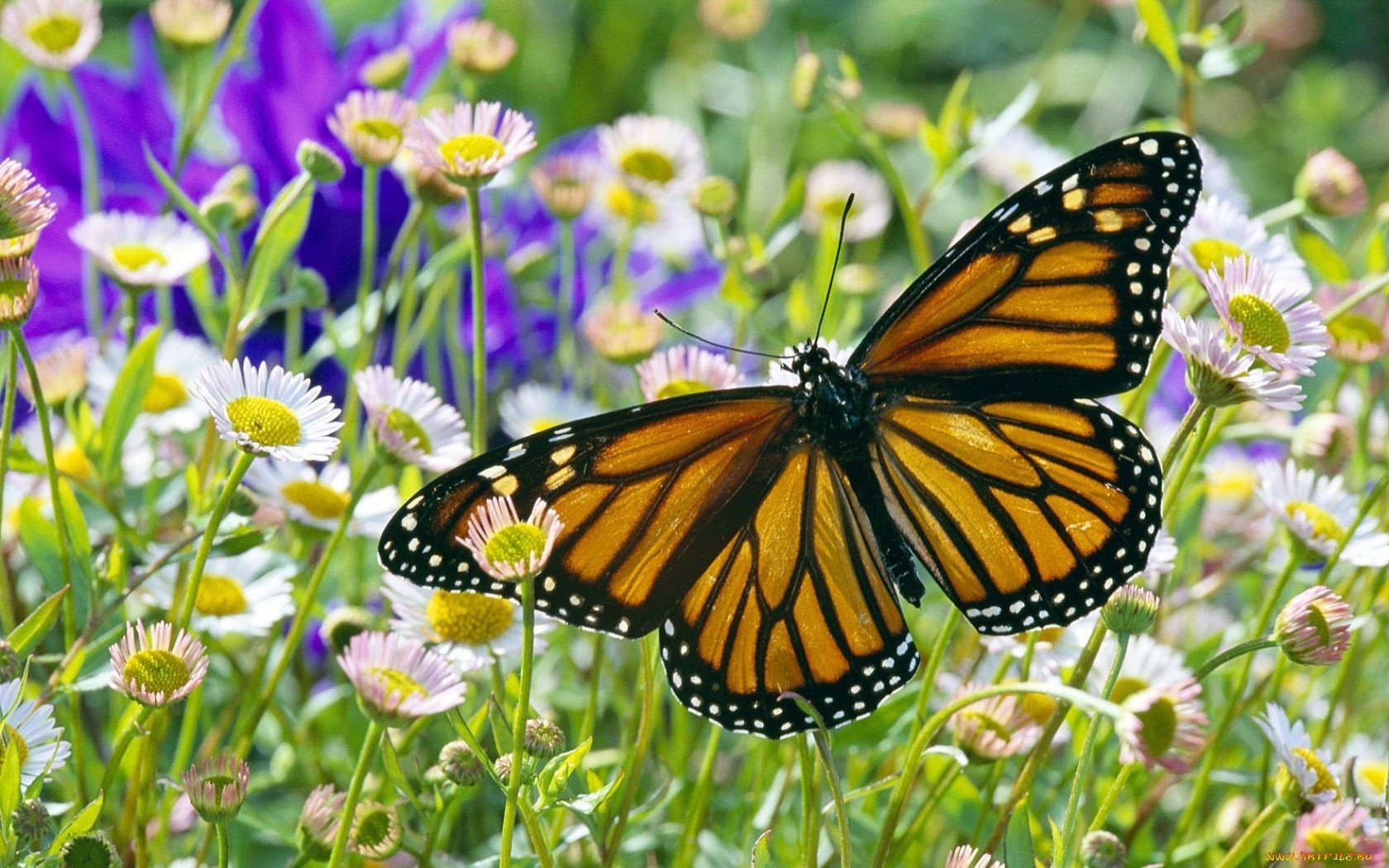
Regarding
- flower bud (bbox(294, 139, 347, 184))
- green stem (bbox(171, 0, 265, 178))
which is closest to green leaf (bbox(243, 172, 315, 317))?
flower bud (bbox(294, 139, 347, 184))

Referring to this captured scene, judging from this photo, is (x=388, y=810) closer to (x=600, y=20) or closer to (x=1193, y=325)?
(x=1193, y=325)

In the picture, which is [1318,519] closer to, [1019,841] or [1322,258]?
[1322,258]

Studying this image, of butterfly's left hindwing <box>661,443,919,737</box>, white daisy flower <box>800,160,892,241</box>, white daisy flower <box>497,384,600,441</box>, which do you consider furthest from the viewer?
white daisy flower <box>800,160,892,241</box>

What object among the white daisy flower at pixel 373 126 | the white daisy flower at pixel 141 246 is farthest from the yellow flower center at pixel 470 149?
the white daisy flower at pixel 141 246

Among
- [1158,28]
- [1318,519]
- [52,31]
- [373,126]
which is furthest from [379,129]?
[1318,519]

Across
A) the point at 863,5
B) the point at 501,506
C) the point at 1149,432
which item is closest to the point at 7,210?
the point at 501,506

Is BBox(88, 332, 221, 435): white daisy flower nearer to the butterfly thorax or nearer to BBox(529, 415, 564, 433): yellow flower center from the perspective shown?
BBox(529, 415, 564, 433): yellow flower center

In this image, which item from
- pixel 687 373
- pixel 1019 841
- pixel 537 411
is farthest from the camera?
pixel 537 411
